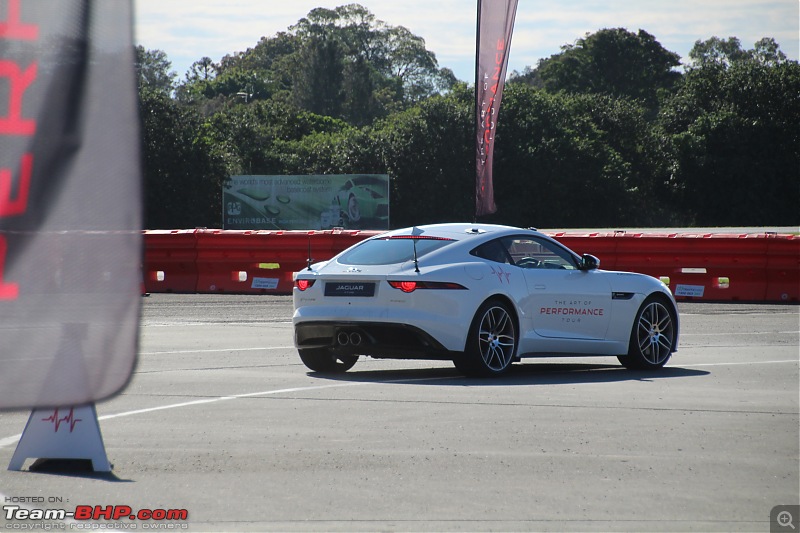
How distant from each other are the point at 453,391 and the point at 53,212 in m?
7.48

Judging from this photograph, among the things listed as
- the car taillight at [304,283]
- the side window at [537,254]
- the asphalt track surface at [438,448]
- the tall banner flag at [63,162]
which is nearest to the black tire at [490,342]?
the asphalt track surface at [438,448]

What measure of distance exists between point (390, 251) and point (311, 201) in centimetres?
3817

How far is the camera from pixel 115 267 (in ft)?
11.0

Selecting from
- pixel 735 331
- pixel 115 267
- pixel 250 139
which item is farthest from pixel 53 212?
pixel 250 139

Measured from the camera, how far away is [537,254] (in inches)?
459

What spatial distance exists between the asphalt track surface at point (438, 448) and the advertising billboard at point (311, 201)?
36.4m

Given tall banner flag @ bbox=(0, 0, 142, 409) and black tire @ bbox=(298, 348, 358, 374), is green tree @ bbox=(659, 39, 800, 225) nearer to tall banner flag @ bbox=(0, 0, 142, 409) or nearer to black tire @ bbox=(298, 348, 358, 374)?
→ black tire @ bbox=(298, 348, 358, 374)

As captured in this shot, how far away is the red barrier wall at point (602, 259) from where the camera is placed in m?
Answer: 21.8

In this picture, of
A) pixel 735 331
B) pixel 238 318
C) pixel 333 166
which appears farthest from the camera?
pixel 333 166

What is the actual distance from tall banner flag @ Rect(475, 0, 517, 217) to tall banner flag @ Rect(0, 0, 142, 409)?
20.5 m

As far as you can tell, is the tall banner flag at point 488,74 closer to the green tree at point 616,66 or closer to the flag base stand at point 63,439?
the flag base stand at point 63,439

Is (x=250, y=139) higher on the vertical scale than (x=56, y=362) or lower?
higher

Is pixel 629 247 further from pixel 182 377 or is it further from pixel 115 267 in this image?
pixel 115 267

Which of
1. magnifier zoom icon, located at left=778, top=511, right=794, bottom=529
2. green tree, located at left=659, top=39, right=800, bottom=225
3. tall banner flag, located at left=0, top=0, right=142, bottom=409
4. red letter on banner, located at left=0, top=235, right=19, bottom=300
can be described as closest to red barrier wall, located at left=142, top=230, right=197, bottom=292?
magnifier zoom icon, located at left=778, top=511, right=794, bottom=529
